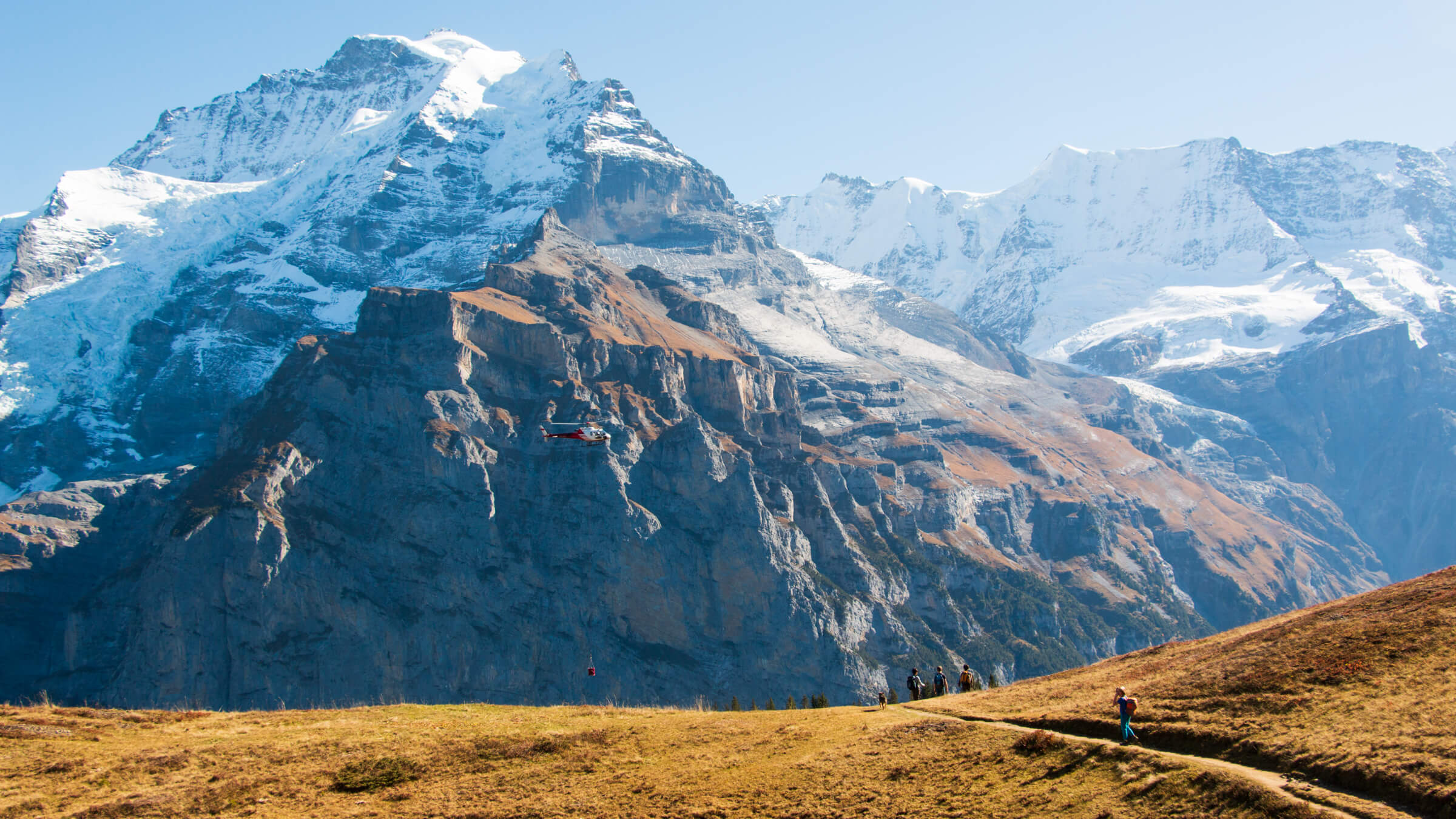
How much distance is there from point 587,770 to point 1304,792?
3746 cm

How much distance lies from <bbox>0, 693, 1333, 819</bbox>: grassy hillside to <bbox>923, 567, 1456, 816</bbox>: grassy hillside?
3584 millimetres

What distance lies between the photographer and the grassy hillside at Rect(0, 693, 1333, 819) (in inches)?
2042

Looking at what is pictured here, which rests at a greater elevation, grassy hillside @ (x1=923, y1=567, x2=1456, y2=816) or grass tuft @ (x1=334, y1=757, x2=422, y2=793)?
grassy hillside @ (x1=923, y1=567, x2=1456, y2=816)

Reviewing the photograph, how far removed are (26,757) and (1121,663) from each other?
7268 cm

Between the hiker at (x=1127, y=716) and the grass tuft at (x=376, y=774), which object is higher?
the hiker at (x=1127, y=716)

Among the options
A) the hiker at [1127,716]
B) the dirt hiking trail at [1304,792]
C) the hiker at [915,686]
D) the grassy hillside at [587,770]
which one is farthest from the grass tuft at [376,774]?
the hiker at [915,686]

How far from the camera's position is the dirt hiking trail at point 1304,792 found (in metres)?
42.6

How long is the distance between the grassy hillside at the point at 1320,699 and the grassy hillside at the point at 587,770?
141 inches

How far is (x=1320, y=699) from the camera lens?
5366cm

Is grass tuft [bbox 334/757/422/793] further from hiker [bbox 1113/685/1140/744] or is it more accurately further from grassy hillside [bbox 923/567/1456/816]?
hiker [bbox 1113/685/1140/744]

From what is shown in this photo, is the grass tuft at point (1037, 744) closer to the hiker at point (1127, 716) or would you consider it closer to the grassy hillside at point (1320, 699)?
Result: the grassy hillside at point (1320, 699)

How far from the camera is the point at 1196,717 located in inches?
2195

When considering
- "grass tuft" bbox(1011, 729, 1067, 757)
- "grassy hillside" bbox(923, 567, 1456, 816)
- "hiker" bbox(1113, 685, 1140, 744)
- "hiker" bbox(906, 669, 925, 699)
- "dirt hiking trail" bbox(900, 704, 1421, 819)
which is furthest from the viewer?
"hiker" bbox(906, 669, 925, 699)

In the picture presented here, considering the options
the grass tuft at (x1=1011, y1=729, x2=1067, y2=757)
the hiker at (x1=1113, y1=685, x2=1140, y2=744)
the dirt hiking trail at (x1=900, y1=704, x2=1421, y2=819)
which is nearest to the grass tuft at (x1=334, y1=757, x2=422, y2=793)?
the grass tuft at (x1=1011, y1=729, x2=1067, y2=757)
